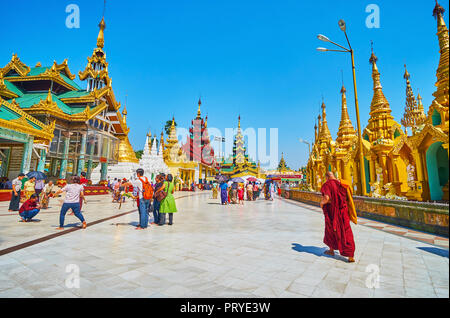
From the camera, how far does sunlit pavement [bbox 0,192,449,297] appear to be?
97.8 inches

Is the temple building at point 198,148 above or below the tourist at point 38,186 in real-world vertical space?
above

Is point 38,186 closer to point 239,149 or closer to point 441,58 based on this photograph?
point 441,58

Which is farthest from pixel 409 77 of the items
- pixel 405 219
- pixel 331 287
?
pixel 331 287

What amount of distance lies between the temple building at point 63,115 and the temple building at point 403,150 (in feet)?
70.6

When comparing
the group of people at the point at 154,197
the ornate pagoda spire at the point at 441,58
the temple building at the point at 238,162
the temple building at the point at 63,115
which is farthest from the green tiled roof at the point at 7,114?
the temple building at the point at 238,162


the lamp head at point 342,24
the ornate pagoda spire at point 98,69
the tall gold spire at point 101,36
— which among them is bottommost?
the lamp head at point 342,24

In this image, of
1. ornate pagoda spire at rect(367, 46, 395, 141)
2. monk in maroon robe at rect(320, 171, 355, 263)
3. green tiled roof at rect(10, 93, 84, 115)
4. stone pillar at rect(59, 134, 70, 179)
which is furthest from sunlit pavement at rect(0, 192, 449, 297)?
green tiled roof at rect(10, 93, 84, 115)

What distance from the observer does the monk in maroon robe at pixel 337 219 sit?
3.63 metres

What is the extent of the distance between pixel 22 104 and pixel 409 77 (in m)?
42.9

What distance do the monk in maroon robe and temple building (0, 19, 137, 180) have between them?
18.4 m

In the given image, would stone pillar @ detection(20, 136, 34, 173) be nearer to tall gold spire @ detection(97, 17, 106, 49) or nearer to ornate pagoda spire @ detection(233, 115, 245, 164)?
tall gold spire @ detection(97, 17, 106, 49)

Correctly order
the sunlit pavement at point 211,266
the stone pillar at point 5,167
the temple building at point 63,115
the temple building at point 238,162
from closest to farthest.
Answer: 1. the sunlit pavement at point 211,266
2. the stone pillar at point 5,167
3. the temple building at point 63,115
4. the temple building at point 238,162

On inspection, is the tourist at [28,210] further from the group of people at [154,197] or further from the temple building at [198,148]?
the temple building at [198,148]
